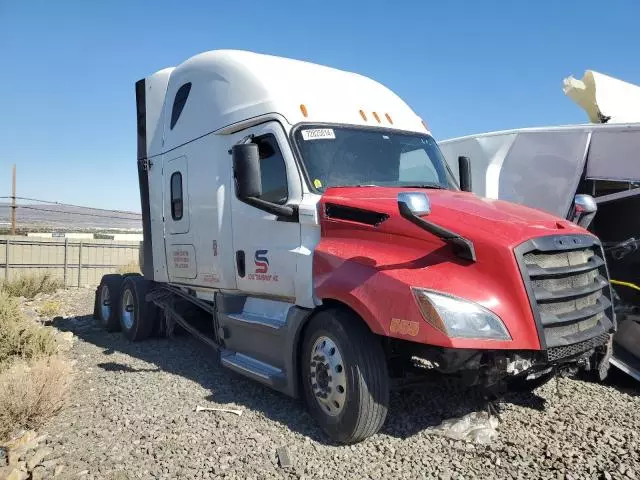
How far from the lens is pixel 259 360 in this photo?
5133 mm

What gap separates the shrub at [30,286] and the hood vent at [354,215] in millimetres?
14268

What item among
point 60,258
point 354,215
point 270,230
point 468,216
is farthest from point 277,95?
point 60,258

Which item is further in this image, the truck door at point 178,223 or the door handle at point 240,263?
the truck door at point 178,223

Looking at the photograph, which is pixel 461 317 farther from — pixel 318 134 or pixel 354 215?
pixel 318 134

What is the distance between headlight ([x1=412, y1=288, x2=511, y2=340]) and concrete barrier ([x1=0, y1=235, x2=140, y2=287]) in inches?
826

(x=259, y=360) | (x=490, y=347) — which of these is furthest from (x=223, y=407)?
(x=490, y=347)

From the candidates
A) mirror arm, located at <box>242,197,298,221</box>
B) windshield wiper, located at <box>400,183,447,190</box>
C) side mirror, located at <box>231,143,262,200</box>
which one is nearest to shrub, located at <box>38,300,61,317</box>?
mirror arm, located at <box>242,197,298,221</box>

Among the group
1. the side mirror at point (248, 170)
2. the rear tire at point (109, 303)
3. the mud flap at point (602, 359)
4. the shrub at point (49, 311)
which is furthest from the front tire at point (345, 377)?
the shrub at point (49, 311)

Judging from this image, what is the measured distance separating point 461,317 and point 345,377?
3.55ft

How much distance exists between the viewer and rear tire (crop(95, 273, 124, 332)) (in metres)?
8.80

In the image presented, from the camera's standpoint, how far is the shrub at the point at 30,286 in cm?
1582

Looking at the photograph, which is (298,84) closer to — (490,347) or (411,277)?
(411,277)

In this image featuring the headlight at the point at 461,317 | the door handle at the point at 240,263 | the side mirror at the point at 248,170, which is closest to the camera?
the headlight at the point at 461,317

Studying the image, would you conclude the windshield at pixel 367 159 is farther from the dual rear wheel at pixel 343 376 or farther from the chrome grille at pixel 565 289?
the chrome grille at pixel 565 289
